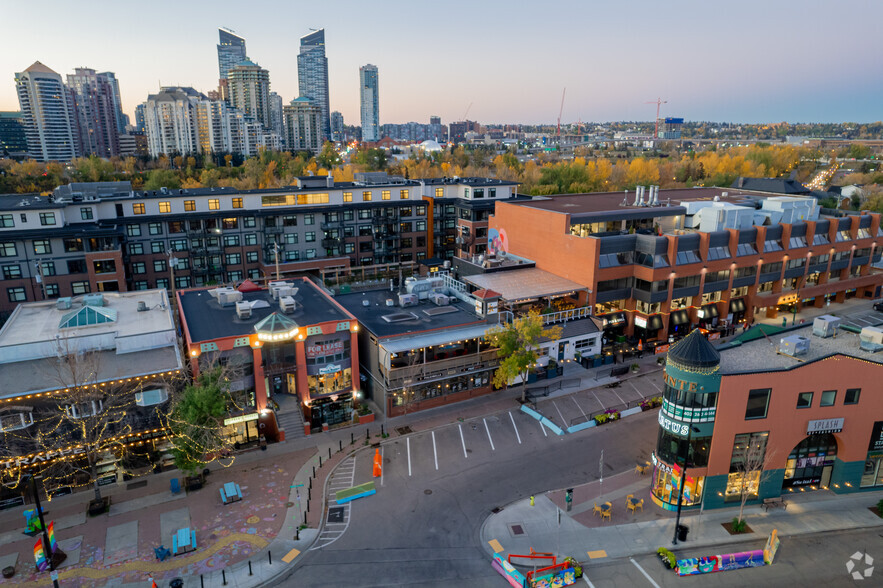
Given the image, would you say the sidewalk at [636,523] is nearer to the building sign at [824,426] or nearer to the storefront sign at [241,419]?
the building sign at [824,426]

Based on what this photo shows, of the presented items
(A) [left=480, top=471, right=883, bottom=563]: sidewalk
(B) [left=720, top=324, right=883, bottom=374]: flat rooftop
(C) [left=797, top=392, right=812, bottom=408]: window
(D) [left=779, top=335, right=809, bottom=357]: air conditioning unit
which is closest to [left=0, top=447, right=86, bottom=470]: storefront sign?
(A) [left=480, top=471, right=883, bottom=563]: sidewalk

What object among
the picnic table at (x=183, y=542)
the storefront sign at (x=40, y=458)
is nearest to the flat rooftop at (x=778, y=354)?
the picnic table at (x=183, y=542)

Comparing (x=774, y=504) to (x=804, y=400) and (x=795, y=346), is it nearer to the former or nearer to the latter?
(x=804, y=400)

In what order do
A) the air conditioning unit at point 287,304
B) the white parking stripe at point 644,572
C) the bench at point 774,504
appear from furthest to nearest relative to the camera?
the air conditioning unit at point 287,304, the bench at point 774,504, the white parking stripe at point 644,572

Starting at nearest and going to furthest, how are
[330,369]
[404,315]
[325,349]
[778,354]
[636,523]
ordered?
[636,523] < [778,354] < [325,349] < [330,369] < [404,315]

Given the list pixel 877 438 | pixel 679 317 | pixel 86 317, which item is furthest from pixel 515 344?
pixel 86 317

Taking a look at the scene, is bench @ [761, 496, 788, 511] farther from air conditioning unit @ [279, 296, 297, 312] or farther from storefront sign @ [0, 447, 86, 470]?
storefront sign @ [0, 447, 86, 470]

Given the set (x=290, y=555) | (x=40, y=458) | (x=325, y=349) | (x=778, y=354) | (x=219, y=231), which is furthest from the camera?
(x=219, y=231)
